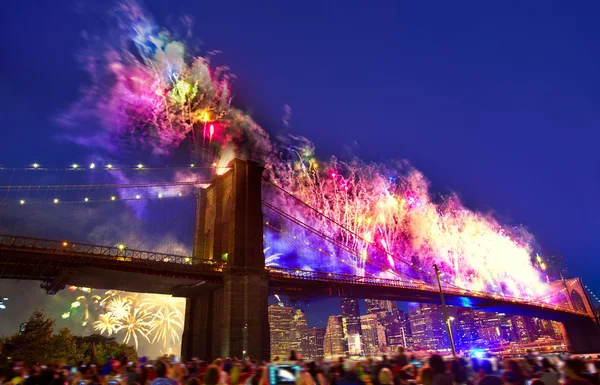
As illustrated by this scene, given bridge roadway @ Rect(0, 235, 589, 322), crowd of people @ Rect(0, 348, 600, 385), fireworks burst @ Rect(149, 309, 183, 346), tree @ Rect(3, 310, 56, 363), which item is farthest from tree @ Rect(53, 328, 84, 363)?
crowd of people @ Rect(0, 348, 600, 385)

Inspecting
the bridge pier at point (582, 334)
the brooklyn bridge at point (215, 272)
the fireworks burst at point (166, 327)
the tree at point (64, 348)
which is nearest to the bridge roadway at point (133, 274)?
the brooklyn bridge at point (215, 272)

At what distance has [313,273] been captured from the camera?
4494cm

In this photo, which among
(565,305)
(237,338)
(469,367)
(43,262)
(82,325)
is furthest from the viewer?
(565,305)

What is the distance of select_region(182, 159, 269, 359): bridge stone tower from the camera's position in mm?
32125

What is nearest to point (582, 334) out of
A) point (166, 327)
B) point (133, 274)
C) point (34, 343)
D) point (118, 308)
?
point (166, 327)

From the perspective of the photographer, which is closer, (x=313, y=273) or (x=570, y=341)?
(x=313, y=273)

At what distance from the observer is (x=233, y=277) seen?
33688 mm

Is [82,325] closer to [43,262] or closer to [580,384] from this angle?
[43,262]

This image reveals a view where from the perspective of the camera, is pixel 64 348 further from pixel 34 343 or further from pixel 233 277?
pixel 233 277

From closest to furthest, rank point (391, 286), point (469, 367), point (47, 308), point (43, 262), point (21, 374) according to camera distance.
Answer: point (469, 367)
point (21, 374)
point (43, 262)
point (391, 286)
point (47, 308)

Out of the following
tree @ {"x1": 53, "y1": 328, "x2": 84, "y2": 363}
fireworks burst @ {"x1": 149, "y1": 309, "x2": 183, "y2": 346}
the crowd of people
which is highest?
fireworks burst @ {"x1": 149, "y1": 309, "x2": 183, "y2": 346}

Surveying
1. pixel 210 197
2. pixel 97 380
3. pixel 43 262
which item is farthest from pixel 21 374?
pixel 210 197

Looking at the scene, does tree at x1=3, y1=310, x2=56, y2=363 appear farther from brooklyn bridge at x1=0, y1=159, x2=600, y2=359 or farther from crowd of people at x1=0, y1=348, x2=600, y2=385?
crowd of people at x1=0, y1=348, x2=600, y2=385

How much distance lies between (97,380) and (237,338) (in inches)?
857
